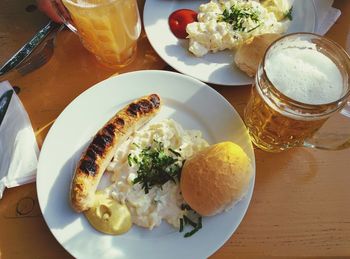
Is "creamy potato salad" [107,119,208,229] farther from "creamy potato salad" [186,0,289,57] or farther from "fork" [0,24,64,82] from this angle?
"fork" [0,24,64,82]

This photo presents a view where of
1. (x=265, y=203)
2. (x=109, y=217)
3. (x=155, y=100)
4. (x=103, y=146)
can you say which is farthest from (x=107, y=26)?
(x=265, y=203)

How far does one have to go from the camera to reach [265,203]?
114 cm

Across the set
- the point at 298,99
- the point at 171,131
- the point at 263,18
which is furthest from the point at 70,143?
the point at 263,18

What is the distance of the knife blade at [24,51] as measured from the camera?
1335mm

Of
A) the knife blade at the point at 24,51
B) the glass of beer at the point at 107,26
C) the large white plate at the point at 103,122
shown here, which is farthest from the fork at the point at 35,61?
the large white plate at the point at 103,122

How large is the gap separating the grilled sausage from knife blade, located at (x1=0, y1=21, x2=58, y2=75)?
0.49 meters

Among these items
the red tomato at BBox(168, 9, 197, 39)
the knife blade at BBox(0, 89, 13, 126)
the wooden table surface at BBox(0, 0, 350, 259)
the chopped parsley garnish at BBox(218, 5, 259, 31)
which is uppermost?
the knife blade at BBox(0, 89, 13, 126)

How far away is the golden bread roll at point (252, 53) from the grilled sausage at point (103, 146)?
337 millimetres

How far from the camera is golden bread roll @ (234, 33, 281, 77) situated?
4.11 ft

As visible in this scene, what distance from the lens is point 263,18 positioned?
1.41 meters

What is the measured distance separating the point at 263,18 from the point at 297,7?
0.18 meters

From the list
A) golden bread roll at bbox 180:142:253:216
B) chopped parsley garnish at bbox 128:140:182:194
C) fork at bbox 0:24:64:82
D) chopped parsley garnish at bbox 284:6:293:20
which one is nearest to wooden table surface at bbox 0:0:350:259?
fork at bbox 0:24:64:82

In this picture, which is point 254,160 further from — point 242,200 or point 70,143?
point 70,143

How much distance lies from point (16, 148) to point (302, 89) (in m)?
0.92
